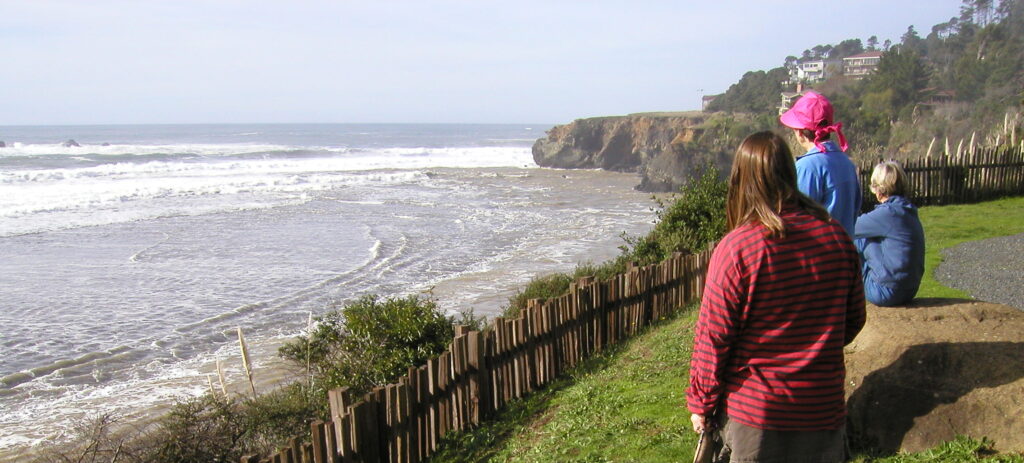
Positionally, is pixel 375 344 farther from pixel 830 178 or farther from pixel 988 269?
pixel 988 269

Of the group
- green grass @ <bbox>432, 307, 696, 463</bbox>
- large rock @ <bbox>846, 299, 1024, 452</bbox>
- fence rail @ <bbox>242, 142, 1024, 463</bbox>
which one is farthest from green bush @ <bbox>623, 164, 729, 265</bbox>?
large rock @ <bbox>846, 299, 1024, 452</bbox>

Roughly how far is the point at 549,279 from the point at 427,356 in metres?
4.69

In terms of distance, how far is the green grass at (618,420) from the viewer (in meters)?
5.11

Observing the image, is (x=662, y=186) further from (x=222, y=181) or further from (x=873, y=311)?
(x=873, y=311)

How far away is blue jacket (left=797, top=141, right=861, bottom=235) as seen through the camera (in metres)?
4.51

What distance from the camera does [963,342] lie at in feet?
15.1

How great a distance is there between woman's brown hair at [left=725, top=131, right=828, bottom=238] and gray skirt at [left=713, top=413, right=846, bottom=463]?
0.74 m

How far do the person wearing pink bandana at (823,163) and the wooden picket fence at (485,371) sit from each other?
9.97 ft

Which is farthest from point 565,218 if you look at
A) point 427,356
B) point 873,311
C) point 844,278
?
point 844,278

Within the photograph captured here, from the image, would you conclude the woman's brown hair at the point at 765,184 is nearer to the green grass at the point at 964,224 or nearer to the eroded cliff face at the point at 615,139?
the green grass at the point at 964,224

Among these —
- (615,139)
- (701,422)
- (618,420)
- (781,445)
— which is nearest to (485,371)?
(618,420)

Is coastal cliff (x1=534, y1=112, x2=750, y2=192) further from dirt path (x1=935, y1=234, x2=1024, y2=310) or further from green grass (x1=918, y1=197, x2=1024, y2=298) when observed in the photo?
dirt path (x1=935, y1=234, x2=1024, y2=310)

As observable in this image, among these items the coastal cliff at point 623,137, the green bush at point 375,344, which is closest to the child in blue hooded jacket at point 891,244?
the green bush at point 375,344

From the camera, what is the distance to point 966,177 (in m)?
19.3
